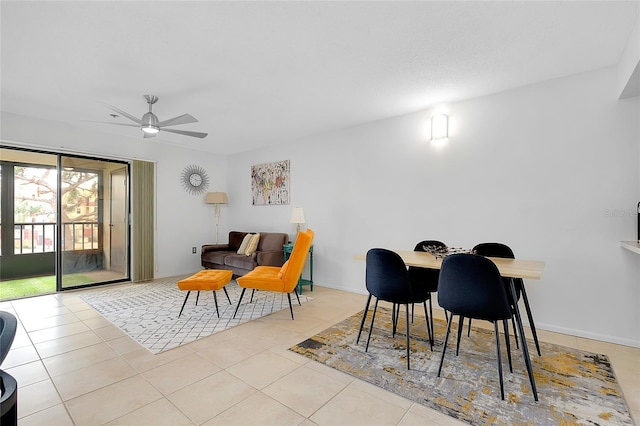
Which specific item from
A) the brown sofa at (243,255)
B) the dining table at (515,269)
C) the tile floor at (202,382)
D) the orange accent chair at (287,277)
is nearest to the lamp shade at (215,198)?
the brown sofa at (243,255)

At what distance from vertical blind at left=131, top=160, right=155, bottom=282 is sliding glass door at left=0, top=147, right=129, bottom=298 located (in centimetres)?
18

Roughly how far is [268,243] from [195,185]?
7.15 ft

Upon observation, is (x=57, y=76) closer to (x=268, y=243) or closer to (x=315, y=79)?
(x=315, y=79)

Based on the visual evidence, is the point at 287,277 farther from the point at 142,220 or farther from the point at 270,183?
the point at 142,220

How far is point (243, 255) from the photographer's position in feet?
16.8

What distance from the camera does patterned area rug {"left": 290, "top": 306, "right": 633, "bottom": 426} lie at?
1758mm

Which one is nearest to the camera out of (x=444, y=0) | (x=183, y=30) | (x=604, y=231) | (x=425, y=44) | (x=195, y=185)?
(x=444, y=0)

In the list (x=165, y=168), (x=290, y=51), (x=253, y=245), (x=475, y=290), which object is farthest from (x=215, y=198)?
(x=475, y=290)

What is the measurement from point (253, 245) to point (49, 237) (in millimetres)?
3721

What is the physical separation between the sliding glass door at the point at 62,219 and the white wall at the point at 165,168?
30cm

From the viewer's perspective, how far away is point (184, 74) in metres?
2.88

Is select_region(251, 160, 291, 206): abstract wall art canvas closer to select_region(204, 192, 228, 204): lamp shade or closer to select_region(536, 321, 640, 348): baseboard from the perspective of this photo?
select_region(204, 192, 228, 204): lamp shade

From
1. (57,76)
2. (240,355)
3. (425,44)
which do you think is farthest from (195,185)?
(425,44)

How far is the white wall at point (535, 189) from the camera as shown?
109 inches
